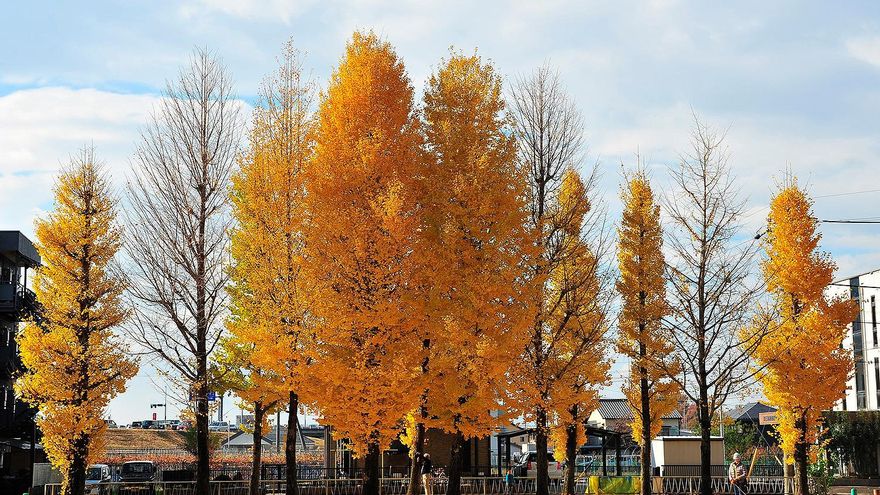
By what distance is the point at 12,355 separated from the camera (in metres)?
42.0

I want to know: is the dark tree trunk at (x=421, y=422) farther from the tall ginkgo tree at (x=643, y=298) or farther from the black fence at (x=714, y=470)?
the black fence at (x=714, y=470)

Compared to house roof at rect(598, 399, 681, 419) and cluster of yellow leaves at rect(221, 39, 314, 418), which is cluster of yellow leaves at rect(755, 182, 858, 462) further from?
house roof at rect(598, 399, 681, 419)

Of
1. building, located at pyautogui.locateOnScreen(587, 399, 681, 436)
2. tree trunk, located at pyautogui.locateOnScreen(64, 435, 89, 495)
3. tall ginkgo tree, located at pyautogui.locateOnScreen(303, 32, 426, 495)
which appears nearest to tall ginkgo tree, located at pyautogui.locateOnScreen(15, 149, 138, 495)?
tree trunk, located at pyautogui.locateOnScreen(64, 435, 89, 495)

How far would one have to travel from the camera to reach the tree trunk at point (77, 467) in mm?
26719

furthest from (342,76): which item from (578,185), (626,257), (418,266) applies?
(626,257)

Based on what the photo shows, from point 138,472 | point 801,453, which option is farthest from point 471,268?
point 138,472

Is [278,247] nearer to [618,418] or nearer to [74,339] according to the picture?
[74,339]

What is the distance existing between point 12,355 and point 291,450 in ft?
86.7

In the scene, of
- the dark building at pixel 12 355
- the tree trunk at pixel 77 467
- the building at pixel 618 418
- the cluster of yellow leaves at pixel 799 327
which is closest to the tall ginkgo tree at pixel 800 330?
the cluster of yellow leaves at pixel 799 327

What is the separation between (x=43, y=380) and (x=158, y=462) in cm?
2332

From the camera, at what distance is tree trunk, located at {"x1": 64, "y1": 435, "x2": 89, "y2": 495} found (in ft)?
87.7

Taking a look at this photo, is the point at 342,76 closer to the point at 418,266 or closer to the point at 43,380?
the point at 418,266

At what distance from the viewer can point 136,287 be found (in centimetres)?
2244

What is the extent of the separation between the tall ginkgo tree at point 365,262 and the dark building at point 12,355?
78.7ft
